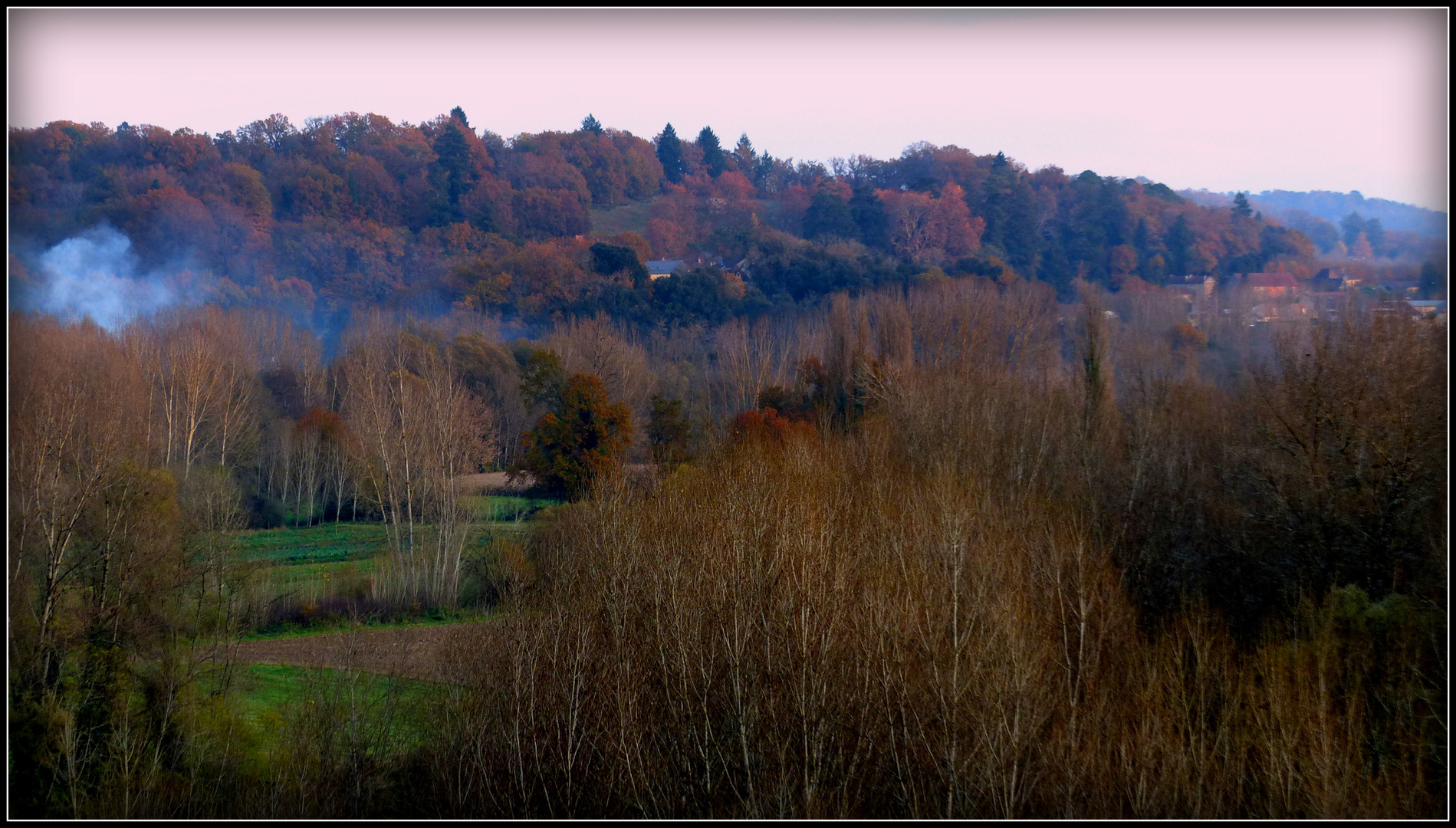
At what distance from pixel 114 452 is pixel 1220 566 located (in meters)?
19.2

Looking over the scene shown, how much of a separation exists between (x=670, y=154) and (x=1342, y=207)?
55.8 meters

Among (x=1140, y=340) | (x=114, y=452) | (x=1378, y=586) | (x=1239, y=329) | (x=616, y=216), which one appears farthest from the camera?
(x=616, y=216)

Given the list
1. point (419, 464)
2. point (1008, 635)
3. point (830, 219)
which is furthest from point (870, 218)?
point (1008, 635)

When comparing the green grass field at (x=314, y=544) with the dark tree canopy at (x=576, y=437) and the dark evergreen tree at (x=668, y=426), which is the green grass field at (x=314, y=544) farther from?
the dark evergreen tree at (x=668, y=426)

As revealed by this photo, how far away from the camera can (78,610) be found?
14.7 m

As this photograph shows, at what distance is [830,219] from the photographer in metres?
65.8

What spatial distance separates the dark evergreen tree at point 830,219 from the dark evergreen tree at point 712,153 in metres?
13.2

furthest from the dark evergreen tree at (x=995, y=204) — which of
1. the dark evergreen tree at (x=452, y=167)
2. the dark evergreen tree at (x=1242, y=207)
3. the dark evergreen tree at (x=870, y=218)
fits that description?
the dark evergreen tree at (x=452, y=167)

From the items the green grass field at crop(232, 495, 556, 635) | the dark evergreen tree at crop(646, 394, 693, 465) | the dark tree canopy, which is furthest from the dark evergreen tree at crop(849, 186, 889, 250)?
the green grass field at crop(232, 495, 556, 635)

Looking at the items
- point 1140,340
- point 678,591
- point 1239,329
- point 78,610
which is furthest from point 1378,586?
point 1140,340

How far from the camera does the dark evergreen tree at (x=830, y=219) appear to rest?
65.3 m

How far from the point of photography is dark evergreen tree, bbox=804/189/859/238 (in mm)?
65312

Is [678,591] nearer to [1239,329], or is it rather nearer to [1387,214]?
[1387,214]

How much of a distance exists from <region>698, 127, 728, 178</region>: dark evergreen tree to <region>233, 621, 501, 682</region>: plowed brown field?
5967 centimetres
